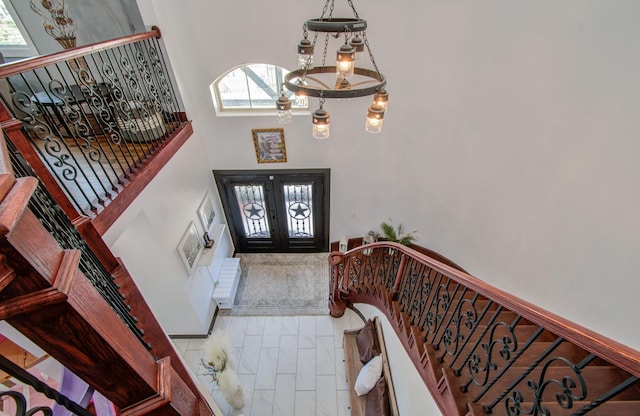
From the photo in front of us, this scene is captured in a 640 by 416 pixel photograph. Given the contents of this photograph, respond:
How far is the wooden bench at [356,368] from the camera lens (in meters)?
3.23

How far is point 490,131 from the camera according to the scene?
12.3 feet

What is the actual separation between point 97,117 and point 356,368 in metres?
4.08

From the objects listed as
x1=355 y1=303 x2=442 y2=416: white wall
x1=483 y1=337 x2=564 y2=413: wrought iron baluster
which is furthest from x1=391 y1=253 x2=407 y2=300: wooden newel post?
x1=483 y1=337 x2=564 y2=413: wrought iron baluster

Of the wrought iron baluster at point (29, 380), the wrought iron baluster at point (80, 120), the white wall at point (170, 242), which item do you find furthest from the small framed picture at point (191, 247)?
the wrought iron baluster at point (29, 380)

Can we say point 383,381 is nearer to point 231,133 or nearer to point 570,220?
point 570,220

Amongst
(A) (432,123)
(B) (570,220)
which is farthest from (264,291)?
(B) (570,220)

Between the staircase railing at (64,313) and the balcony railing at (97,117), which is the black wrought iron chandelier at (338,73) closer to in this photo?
the staircase railing at (64,313)

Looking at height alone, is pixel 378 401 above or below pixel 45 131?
below

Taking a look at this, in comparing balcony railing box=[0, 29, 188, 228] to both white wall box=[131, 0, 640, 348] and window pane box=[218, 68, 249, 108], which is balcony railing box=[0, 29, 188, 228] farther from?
window pane box=[218, 68, 249, 108]

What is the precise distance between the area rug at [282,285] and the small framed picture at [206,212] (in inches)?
53.6

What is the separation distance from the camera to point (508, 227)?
12.7 ft

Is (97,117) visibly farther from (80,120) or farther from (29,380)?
(29,380)

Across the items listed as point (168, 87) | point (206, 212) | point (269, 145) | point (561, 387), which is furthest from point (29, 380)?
point (269, 145)

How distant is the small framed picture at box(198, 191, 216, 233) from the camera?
4416 millimetres
